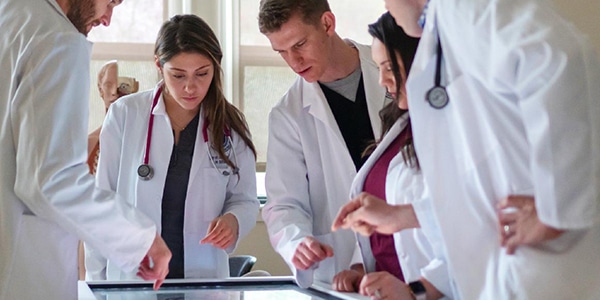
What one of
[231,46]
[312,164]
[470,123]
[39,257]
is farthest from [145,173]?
[231,46]

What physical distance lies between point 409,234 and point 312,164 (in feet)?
2.27

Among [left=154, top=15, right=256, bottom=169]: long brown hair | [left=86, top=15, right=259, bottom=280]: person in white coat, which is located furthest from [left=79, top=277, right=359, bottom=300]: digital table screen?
[left=154, top=15, right=256, bottom=169]: long brown hair

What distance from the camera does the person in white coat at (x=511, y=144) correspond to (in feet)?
3.62

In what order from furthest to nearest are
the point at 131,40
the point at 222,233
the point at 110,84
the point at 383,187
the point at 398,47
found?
1. the point at 131,40
2. the point at 110,84
3. the point at 222,233
4. the point at 383,187
5. the point at 398,47

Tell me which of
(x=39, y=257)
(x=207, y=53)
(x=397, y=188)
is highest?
(x=207, y=53)

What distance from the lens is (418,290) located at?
146 cm

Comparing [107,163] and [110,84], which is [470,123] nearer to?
[107,163]

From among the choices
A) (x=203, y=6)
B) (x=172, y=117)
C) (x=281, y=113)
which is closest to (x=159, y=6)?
(x=203, y=6)

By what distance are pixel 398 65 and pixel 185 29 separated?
107 centimetres

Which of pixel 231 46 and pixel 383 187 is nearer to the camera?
pixel 383 187

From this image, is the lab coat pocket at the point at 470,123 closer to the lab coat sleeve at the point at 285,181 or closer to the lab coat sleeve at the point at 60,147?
the lab coat sleeve at the point at 60,147

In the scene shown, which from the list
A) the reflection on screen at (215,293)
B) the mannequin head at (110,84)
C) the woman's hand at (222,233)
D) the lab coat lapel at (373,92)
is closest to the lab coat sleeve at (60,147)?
the reflection on screen at (215,293)

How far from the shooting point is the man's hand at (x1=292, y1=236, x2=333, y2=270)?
6.15ft

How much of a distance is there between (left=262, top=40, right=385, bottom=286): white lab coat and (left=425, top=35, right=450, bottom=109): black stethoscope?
877 mm
